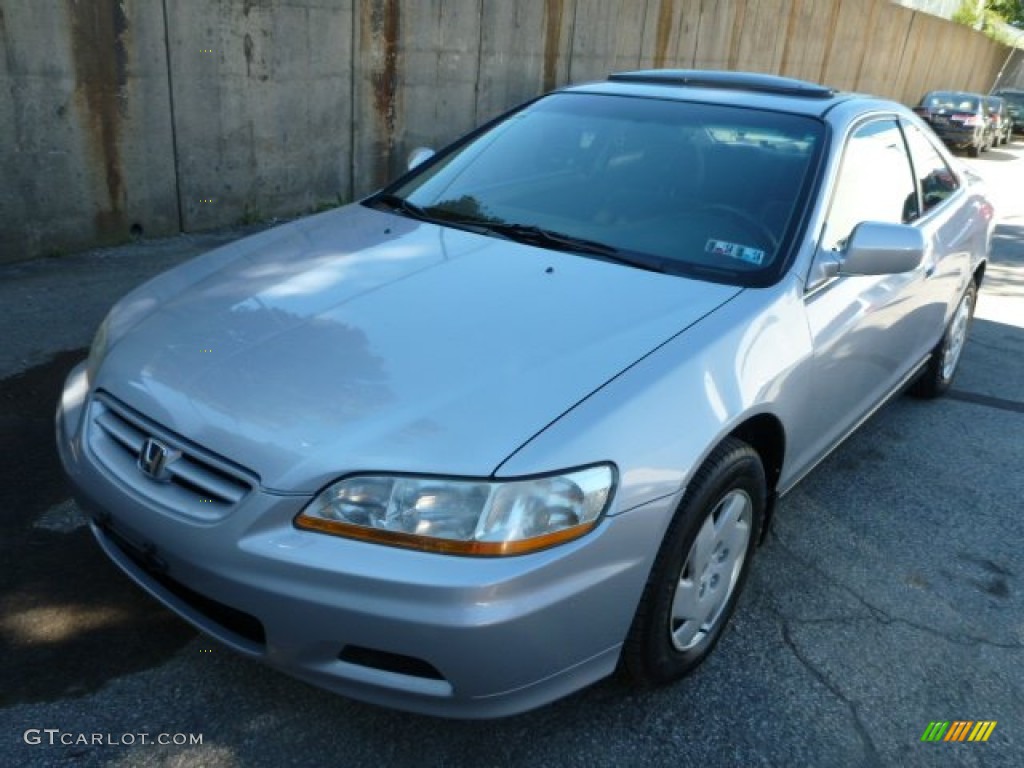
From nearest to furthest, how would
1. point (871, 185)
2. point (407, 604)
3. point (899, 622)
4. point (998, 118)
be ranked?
point (407, 604), point (899, 622), point (871, 185), point (998, 118)

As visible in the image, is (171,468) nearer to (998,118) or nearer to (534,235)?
(534,235)

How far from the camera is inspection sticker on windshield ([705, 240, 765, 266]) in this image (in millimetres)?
2830

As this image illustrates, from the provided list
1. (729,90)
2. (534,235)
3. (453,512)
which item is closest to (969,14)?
(729,90)

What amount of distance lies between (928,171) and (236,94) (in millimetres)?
5248

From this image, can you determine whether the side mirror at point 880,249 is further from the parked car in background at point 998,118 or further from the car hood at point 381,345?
the parked car in background at point 998,118

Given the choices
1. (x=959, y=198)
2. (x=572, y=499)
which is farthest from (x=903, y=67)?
(x=572, y=499)

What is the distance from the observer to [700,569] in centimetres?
244

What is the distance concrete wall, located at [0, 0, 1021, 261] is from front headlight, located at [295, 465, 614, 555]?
16.3ft

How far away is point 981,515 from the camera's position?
12.2 ft

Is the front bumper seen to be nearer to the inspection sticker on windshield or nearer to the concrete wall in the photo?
the inspection sticker on windshield

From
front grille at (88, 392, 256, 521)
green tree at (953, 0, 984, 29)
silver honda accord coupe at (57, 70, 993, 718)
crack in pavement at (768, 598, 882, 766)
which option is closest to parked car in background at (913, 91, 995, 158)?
green tree at (953, 0, 984, 29)

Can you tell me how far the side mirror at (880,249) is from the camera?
2.82m

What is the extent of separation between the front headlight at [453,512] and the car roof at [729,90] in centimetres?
210

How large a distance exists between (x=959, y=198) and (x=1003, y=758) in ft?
10.1
